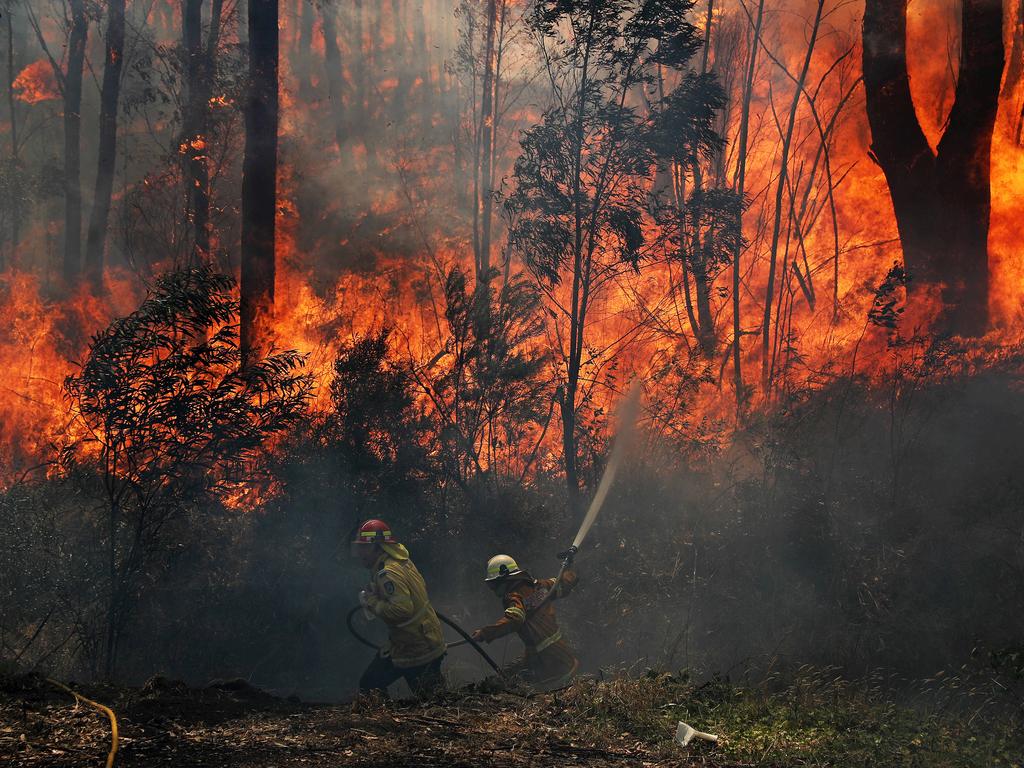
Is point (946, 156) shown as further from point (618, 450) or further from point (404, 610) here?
point (404, 610)

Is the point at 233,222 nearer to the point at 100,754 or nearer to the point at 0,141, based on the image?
the point at 0,141

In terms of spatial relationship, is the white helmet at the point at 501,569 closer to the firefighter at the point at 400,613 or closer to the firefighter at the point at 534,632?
the firefighter at the point at 534,632

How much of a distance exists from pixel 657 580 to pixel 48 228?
87.1 ft

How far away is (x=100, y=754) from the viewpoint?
17.6 feet

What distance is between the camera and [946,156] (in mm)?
16391

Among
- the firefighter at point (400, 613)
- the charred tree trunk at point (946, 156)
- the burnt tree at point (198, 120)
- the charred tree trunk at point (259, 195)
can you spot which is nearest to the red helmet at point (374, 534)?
the firefighter at point (400, 613)

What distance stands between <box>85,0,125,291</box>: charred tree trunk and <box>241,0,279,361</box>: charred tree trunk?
797cm

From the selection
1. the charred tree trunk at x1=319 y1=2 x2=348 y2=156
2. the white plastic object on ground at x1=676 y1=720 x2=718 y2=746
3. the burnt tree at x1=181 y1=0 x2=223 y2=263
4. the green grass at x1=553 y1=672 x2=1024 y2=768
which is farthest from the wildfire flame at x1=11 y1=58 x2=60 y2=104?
the white plastic object on ground at x1=676 y1=720 x2=718 y2=746

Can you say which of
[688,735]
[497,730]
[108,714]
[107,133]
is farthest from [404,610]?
[107,133]

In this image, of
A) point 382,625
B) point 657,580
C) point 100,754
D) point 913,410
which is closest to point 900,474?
point 913,410

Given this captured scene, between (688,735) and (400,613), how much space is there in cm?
290

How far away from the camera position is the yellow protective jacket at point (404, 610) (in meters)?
7.86

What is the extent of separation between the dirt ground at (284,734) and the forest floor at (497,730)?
0.5 inches

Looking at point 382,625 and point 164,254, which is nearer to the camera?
point 382,625
